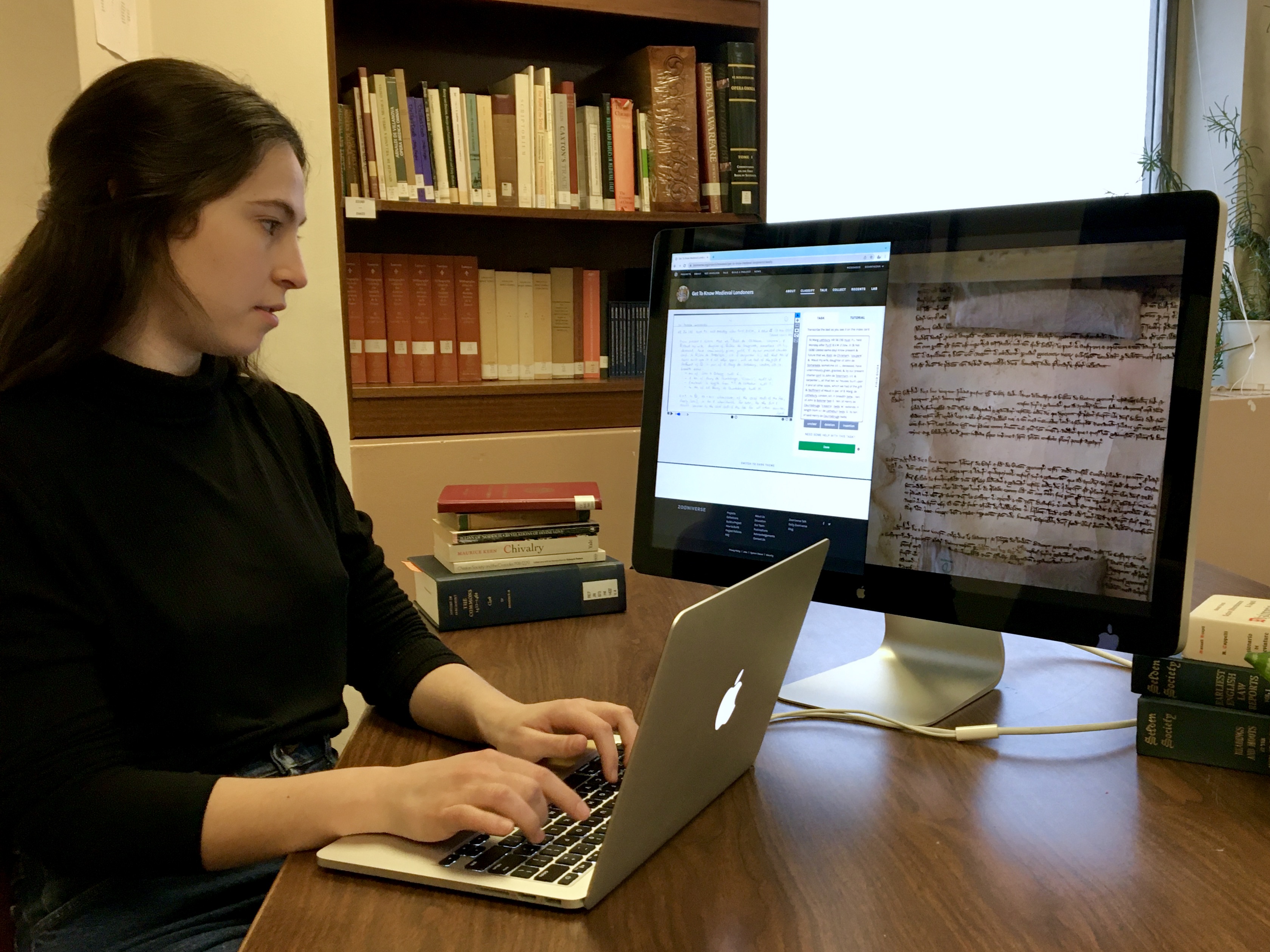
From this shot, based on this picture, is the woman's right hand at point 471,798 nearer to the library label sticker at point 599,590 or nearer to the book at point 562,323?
the library label sticker at point 599,590

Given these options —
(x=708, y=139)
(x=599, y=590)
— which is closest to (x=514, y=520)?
(x=599, y=590)

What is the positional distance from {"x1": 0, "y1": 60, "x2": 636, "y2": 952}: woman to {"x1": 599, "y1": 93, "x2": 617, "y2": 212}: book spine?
4.36 feet

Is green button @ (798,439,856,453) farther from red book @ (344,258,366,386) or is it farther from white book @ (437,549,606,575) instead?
red book @ (344,258,366,386)

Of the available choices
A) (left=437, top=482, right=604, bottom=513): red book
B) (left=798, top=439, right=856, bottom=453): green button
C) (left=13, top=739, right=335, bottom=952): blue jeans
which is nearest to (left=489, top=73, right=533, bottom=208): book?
(left=437, top=482, right=604, bottom=513): red book

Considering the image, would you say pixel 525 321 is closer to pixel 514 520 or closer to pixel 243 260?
pixel 514 520

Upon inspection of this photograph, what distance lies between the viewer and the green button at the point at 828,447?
3.28ft

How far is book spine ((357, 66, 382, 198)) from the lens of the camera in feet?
7.10

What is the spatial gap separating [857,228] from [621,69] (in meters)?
1.73

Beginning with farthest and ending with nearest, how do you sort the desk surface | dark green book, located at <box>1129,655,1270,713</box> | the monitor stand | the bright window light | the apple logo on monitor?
the bright window light, the monitor stand, dark green book, located at <box>1129,655,1270,713</box>, the apple logo on monitor, the desk surface

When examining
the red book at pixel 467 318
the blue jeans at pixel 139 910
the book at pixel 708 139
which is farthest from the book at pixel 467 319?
the blue jeans at pixel 139 910

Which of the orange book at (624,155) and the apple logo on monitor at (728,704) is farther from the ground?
the orange book at (624,155)

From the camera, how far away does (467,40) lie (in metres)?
2.49

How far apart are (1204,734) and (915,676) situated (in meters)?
0.27

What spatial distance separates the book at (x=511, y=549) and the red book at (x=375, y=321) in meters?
1.03
